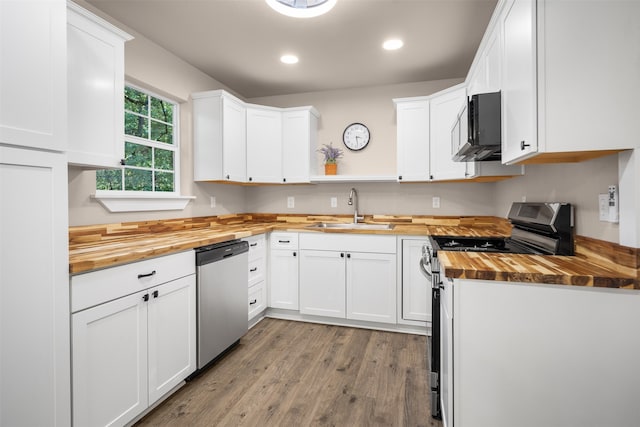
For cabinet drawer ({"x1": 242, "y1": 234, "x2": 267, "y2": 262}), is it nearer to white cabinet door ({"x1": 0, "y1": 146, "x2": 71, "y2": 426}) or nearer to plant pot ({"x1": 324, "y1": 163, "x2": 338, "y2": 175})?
plant pot ({"x1": 324, "y1": 163, "x2": 338, "y2": 175})

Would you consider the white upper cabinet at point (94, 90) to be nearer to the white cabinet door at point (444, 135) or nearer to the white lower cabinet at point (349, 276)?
the white lower cabinet at point (349, 276)

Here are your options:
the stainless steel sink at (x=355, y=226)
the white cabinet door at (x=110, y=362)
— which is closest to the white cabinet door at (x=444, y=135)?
the stainless steel sink at (x=355, y=226)

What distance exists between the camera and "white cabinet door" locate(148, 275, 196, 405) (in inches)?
71.2

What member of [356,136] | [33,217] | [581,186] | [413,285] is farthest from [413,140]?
[33,217]

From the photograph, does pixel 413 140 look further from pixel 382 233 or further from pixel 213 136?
pixel 213 136

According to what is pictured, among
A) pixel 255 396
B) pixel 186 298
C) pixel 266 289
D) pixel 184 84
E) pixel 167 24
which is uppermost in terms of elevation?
pixel 167 24

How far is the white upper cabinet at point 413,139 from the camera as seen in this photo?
3172mm

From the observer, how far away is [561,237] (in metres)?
1.60

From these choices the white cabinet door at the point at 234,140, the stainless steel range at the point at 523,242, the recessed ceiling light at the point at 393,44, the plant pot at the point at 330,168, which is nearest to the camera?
the stainless steel range at the point at 523,242

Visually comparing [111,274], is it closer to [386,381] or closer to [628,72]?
[386,381]

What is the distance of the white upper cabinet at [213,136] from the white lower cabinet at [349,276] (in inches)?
40.9

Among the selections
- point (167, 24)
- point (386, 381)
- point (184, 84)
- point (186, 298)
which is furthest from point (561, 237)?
point (184, 84)

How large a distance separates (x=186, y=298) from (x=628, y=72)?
237cm

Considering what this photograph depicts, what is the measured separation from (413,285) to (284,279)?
1.23 metres
